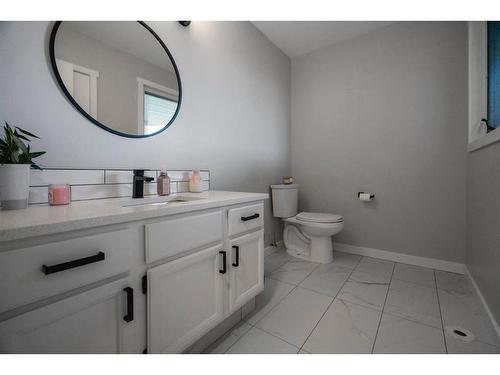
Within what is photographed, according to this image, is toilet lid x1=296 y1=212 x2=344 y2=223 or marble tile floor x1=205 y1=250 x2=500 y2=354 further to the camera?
toilet lid x1=296 y1=212 x2=344 y2=223


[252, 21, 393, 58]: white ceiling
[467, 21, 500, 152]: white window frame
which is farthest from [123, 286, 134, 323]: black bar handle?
[252, 21, 393, 58]: white ceiling

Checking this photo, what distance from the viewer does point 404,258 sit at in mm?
2135

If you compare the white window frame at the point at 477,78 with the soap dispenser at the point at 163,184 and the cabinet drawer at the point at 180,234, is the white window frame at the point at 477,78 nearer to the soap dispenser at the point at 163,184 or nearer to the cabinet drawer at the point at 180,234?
the cabinet drawer at the point at 180,234

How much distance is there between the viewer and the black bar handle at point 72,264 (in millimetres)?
556

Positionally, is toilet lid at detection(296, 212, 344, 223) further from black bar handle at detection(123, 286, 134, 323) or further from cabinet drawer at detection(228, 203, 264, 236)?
black bar handle at detection(123, 286, 134, 323)

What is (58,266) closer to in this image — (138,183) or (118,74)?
(138,183)

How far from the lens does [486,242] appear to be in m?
1.32

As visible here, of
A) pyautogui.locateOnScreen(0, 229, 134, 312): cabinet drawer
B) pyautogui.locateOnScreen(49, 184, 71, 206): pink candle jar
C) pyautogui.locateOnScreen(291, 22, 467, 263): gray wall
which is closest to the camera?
pyautogui.locateOnScreen(0, 229, 134, 312): cabinet drawer

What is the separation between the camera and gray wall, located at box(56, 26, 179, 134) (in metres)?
1.04

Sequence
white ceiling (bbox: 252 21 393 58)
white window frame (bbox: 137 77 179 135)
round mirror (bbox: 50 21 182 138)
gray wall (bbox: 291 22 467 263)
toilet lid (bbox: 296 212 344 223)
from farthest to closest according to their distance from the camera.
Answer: white ceiling (bbox: 252 21 393 58), toilet lid (bbox: 296 212 344 223), gray wall (bbox: 291 22 467 263), white window frame (bbox: 137 77 179 135), round mirror (bbox: 50 21 182 138)

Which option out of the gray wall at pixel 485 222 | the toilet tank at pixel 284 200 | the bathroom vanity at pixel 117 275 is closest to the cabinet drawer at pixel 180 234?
the bathroom vanity at pixel 117 275

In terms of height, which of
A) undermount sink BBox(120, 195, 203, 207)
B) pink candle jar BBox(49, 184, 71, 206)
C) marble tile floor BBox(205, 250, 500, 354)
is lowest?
marble tile floor BBox(205, 250, 500, 354)

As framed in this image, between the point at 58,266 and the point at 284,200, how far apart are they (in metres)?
1.97

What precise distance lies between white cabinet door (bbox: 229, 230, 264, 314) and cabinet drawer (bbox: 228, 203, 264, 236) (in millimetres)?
48
